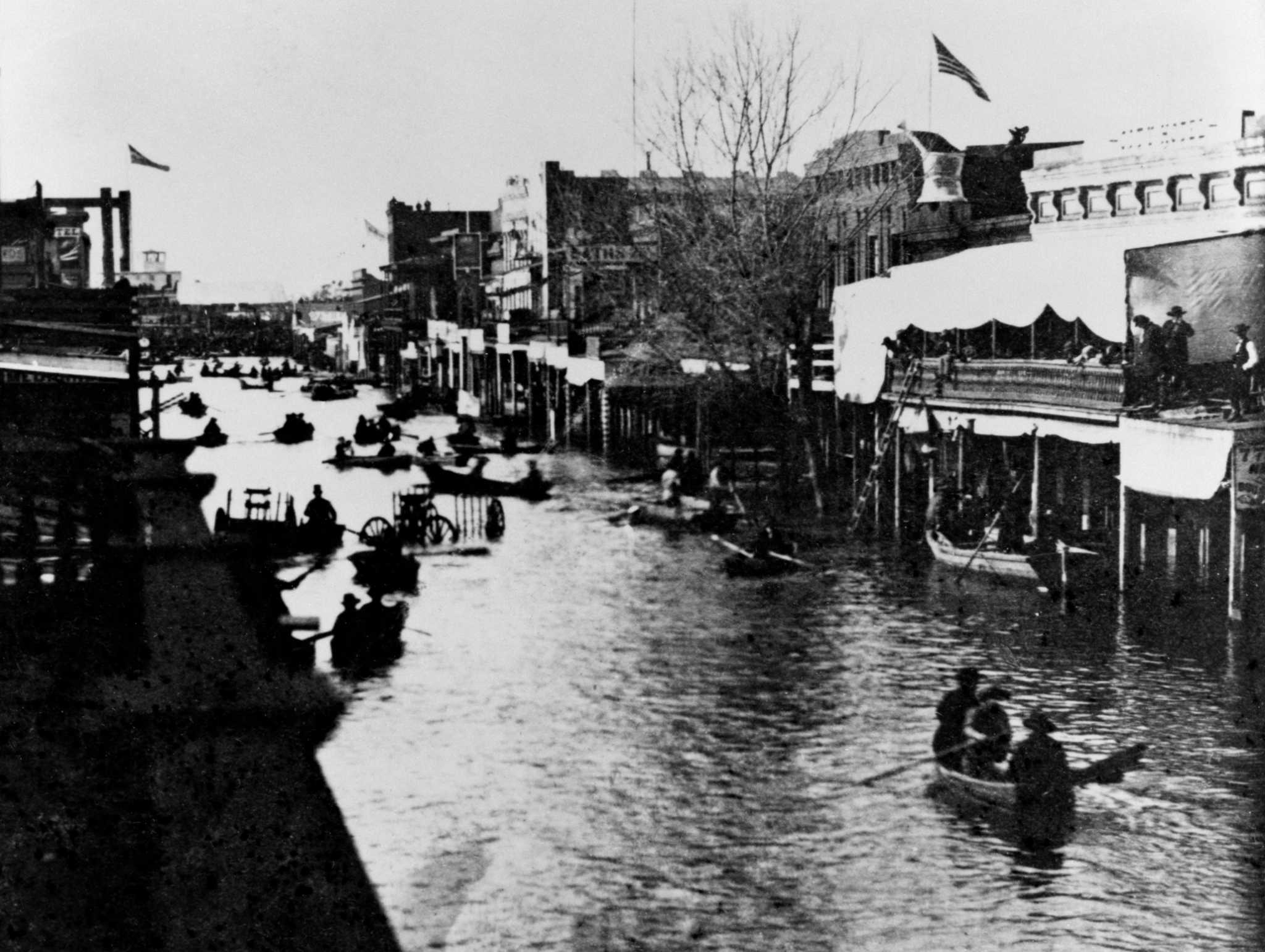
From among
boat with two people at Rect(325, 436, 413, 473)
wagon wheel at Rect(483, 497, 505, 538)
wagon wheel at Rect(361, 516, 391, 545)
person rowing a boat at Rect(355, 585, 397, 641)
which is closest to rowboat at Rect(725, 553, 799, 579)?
wagon wheel at Rect(361, 516, 391, 545)

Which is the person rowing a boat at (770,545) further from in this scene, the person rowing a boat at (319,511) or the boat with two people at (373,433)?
the boat with two people at (373,433)

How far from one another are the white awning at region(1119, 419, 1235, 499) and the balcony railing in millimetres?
1404

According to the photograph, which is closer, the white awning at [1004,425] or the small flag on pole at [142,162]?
the white awning at [1004,425]

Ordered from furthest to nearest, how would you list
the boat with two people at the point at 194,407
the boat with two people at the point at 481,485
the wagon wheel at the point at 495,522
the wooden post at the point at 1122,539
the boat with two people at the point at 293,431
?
the boat with two people at the point at 194,407 → the boat with two people at the point at 293,431 → the boat with two people at the point at 481,485 → the wagon wheel at the point at 495,522 → the wooden post at the point at 1122,539

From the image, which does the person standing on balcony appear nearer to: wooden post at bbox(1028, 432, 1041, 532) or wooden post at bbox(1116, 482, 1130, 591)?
wooden post at bbox(1116, 482, 1130, 591)

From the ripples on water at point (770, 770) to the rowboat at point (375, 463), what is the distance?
26.7 m

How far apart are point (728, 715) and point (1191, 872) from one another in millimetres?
8394

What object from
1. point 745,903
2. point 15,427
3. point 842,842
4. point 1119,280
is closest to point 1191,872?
point 842,842

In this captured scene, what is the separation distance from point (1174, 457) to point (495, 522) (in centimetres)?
2186

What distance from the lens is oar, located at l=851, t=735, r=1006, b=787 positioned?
61.0ft

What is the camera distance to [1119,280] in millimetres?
30250

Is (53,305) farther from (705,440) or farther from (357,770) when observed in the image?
(705,440)

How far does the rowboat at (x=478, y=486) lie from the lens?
5178 centimetres

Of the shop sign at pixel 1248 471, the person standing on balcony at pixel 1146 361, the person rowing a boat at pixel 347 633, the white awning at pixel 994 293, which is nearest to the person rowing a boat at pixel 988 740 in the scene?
the shop sign at pixel 1248 471
